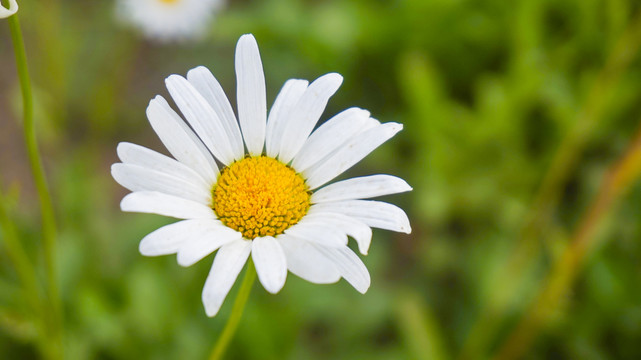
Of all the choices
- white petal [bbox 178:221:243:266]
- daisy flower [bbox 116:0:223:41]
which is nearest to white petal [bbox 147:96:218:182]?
white petal [bbox 178:221:243:266]

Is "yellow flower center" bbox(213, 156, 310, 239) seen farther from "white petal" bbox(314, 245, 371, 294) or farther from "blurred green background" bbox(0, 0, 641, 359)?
"blurred green background" bbox(0, 0, 641, 359)

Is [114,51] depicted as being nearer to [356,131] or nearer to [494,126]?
[494,126]

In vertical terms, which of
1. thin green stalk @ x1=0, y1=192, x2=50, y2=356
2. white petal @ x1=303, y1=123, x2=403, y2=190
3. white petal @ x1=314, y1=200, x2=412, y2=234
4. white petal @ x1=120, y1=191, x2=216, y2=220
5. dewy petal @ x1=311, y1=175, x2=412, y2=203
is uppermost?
white petal @ x1=303, y1=123, x2=403, y2=190

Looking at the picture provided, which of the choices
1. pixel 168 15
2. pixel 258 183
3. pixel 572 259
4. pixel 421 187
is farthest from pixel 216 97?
pixel 168 15

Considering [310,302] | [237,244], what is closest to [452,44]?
[310,302]

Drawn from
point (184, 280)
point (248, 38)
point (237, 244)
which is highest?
point (248, 38)

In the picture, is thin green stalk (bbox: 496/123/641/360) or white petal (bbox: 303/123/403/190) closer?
white petal (bbox: 303/123/403/190)

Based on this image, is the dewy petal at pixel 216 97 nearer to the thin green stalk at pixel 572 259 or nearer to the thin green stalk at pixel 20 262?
the thin green stalk at pixel 20 262

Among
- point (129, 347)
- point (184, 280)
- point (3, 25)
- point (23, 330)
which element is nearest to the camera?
point (23, 330)
